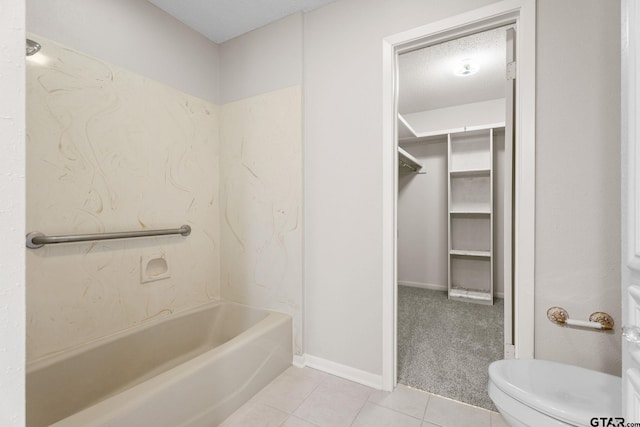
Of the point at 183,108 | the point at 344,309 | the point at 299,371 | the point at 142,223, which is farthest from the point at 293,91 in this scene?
the point at 299,371

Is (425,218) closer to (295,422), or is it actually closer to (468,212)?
(468,212)

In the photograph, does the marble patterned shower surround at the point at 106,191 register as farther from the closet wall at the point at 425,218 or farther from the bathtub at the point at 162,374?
the closet wall at the point at 425,218

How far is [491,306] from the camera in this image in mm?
3043

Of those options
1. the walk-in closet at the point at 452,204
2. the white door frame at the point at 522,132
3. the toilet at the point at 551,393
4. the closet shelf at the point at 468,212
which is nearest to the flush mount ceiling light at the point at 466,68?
the walk-in closet at the point at 452,204

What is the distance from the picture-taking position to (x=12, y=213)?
430 millimetres

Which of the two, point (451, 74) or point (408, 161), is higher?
point (451, 74)

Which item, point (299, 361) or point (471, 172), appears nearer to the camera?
point (299, 361)

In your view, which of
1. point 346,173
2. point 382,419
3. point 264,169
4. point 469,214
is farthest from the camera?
point 469,214

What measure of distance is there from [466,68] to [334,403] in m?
2.84

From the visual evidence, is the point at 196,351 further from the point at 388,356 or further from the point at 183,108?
the point at 183,108

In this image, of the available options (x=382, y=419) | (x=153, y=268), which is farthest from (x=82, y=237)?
(x=382, y=419)

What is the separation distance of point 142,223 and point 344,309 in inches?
53.3

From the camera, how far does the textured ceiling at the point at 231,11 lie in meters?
1.82

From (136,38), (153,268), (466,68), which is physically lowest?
(153,268)
